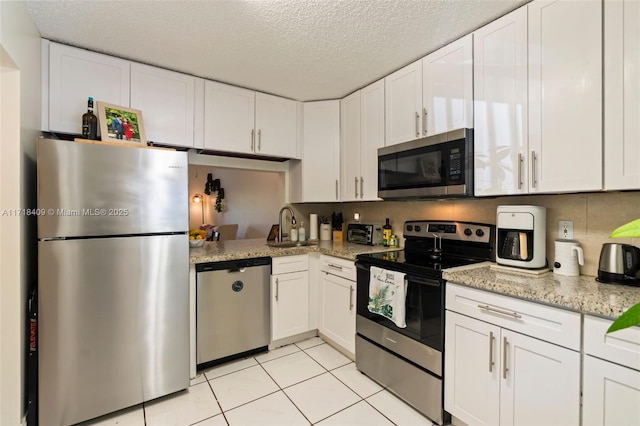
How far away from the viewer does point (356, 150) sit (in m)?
2.76

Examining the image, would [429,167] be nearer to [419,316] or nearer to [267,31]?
[419,316]

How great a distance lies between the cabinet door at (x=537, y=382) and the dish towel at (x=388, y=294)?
0.57 meters

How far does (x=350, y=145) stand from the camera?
9.29 feet

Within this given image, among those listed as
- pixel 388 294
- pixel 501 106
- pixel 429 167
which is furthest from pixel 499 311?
pixel 501 106

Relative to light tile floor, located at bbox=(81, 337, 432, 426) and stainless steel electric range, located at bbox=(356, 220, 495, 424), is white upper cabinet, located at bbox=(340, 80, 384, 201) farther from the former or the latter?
light tile floor, located at bbox=(81, 337, 432, 426)

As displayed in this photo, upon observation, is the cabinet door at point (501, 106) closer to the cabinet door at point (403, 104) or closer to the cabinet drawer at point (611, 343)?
the cabinet door at point (403, 104)

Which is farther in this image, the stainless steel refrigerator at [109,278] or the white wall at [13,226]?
the stainless steel refrigerator at [109,278]

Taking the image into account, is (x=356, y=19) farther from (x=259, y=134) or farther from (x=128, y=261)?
(x=128, y=261)

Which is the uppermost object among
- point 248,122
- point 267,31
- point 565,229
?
point 267,31

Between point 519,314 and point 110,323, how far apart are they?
2204 mm

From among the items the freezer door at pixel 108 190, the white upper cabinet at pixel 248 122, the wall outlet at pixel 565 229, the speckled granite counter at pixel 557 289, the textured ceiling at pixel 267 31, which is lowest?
the speckled granite counter at pixel 557 289

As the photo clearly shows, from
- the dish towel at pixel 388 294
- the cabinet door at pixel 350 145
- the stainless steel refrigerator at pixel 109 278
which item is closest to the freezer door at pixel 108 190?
the stainless steel refrigerator at pixel 109 278

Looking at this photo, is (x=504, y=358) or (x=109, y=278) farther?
(x=109, y=278)

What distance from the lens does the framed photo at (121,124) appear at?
1929 millimetres
